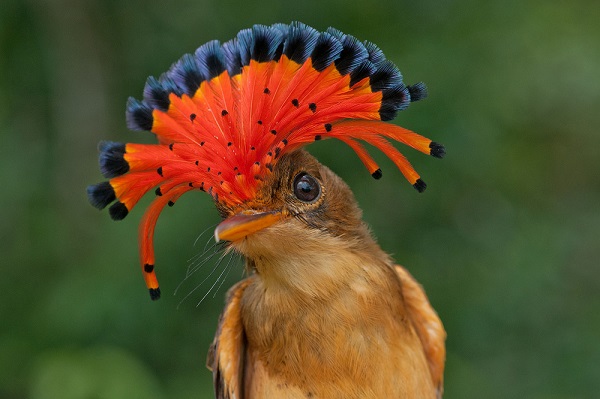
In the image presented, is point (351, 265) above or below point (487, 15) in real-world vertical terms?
below

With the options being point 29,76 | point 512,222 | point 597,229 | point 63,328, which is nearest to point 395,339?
point 512,222

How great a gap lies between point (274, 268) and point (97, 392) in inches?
52.9

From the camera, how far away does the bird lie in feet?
5.87

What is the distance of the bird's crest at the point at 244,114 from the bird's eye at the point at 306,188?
0.11 meters

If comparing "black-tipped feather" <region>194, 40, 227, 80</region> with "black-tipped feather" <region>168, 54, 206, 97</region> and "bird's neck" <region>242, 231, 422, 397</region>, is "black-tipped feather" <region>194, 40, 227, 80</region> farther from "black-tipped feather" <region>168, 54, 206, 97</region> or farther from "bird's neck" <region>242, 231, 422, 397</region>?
"bird's neck" <region>242, 231, 422, 397</region>

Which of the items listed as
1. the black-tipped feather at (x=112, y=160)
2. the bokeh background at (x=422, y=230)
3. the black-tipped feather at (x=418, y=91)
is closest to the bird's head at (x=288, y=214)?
the black-tipped feather at (x=112, y=160)

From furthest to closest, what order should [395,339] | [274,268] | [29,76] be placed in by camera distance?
1. [29,76]
2. [395,339]
3. [274,268]

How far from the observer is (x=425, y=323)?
245cm

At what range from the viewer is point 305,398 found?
2021 mm

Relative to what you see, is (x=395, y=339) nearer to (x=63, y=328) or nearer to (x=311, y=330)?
(x=311, y=330)

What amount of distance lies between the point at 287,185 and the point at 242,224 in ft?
0.74

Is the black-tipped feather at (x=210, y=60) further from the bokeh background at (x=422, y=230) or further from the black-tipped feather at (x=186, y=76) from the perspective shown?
the bokeh background at (x=422, y=230)

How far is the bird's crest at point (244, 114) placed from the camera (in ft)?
5.83

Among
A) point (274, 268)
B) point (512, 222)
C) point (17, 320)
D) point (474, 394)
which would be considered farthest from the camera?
point (17, 320)
